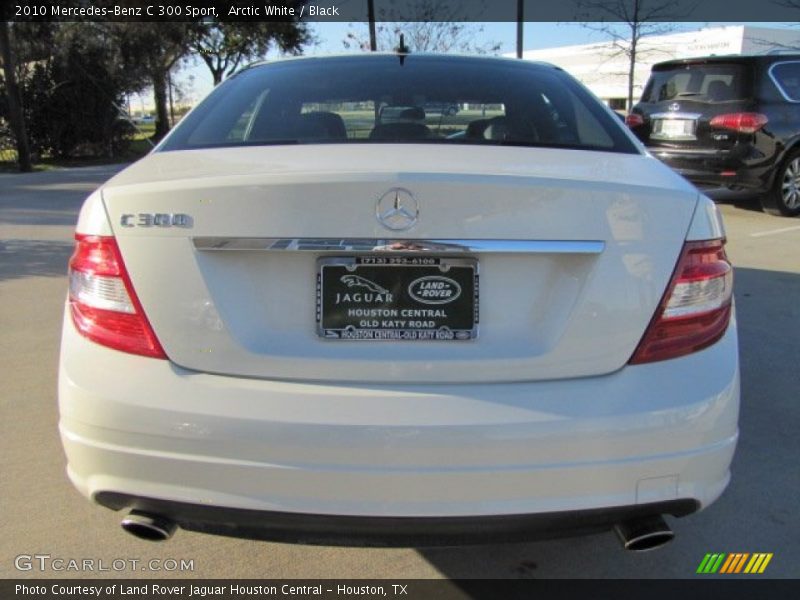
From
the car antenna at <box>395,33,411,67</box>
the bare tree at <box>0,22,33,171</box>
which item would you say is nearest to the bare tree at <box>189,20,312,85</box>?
the bare tree at <box>0,22,33,171</box>

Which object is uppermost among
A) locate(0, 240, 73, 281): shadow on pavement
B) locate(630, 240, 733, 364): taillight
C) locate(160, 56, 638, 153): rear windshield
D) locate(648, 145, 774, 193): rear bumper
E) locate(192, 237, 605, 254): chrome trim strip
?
locate(160, 56, 638, 153): rear windshield

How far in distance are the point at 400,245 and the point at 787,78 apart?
9.30 m

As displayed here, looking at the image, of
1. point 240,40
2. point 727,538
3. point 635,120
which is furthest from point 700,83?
point 240,40

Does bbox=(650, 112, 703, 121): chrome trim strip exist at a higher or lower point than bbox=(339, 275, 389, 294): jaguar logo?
lower

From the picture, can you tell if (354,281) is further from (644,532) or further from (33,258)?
(33,258)

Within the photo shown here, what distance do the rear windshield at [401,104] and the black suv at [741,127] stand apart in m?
6.48

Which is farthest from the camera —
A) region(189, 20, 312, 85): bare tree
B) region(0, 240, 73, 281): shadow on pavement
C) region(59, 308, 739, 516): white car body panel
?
region(189, 20, 312, 85): bare tree

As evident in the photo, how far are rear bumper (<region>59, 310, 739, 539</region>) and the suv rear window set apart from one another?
28.8 ft

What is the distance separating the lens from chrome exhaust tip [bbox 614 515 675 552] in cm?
→ 188

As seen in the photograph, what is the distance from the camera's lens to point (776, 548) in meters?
2.48

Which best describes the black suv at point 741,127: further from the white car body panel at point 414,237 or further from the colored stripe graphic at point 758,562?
the white car body panel at point 414,237

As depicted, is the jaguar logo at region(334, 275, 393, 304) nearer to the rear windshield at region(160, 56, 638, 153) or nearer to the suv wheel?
the rear windshield at region(160, 56, 638, 153)

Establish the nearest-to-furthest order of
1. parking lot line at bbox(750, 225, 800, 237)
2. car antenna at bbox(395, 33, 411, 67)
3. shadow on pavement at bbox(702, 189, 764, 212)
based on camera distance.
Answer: car antenna at bbox(395, 33, 411, 67) < parking lot line at bbox(750, 225, 800, 237) < shadow on pavement at bbox(702, 189, 764, 212)

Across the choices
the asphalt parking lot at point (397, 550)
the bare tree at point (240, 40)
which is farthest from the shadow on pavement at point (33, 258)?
the bare tree at point (240, 40)
